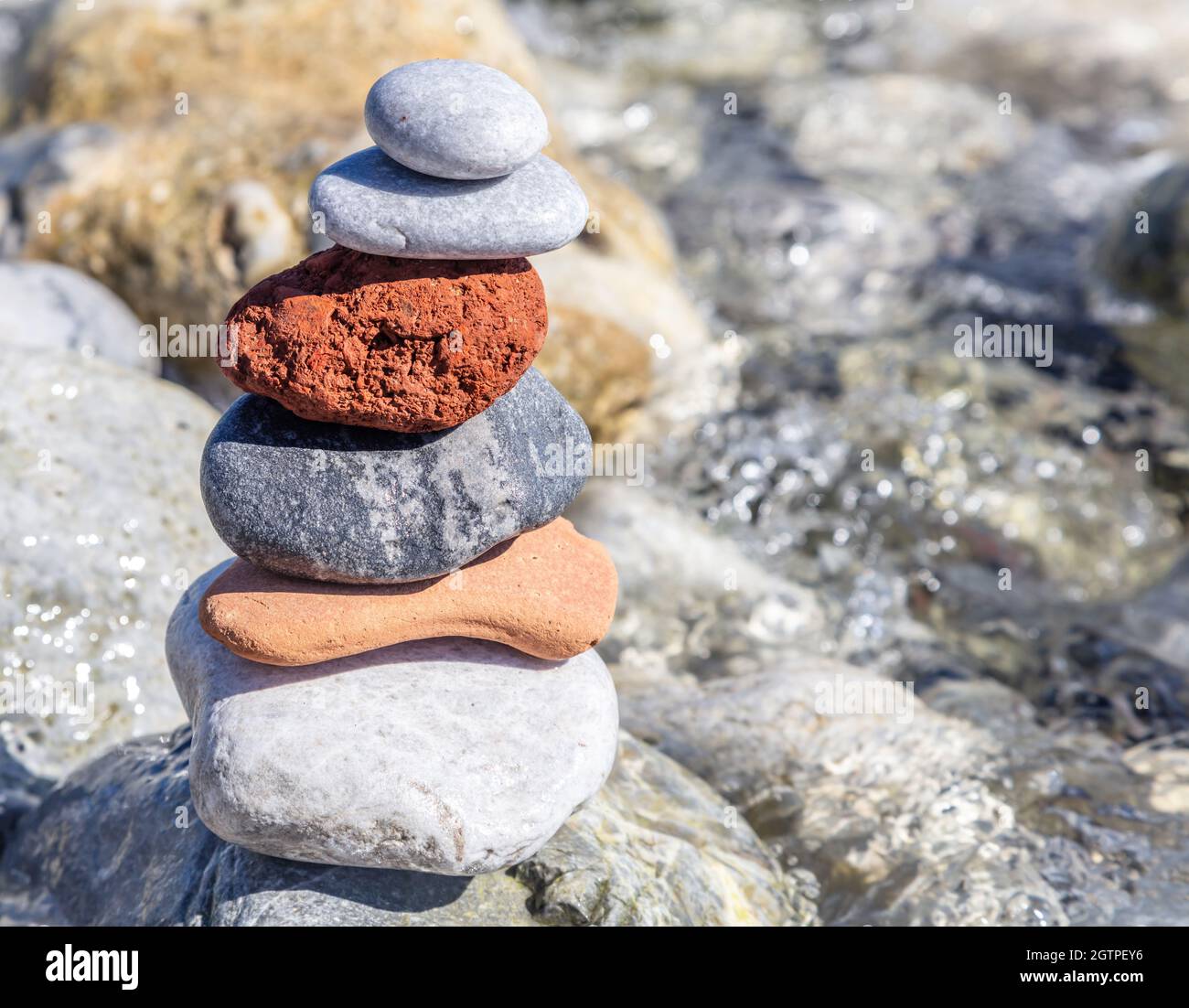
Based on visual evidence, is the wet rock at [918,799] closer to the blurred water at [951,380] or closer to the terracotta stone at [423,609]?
the blurred water at [951,380]

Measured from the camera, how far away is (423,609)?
3.93m

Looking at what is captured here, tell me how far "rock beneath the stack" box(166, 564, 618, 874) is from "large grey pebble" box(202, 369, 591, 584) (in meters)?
0.42

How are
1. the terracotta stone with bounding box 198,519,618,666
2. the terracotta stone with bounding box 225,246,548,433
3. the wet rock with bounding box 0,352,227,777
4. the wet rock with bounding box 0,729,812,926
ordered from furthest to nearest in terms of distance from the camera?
the wet rock with bounding box 0,352,227,777 → the wet rock with bounding box 0,729,812,926 → the terracotta stone with bounding box 198,519,618,666 → the terracotta stone with bounding box 225,246,548,433

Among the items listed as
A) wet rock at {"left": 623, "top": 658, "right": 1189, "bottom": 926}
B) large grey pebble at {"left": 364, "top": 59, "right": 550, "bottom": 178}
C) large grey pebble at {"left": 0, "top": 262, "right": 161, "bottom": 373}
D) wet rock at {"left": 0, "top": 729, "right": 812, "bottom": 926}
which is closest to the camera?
large grey pebble at {"left": 364, "top": 59, "right": 550, "bottom": 178}

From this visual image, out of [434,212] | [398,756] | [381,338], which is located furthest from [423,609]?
[434,212]

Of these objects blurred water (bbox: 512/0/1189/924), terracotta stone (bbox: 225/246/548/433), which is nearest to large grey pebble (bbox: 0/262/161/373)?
blurred water (bbox: 512/0/1189/924)

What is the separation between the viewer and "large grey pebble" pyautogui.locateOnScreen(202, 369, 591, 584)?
367 centimetres

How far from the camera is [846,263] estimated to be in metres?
10.8

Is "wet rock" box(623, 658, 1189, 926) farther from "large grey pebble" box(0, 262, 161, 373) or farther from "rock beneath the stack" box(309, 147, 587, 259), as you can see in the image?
"large grey pebble" box(0, 262, 161, 373)

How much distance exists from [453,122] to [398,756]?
74.2 inches

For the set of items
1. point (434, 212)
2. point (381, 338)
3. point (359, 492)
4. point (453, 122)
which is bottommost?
point (359, 492)

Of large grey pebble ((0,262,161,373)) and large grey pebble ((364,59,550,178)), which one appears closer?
large grey pebble ((364,59,550,178))

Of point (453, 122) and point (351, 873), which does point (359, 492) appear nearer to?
point (453, 122)

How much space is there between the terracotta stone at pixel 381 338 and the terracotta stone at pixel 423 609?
60cm
